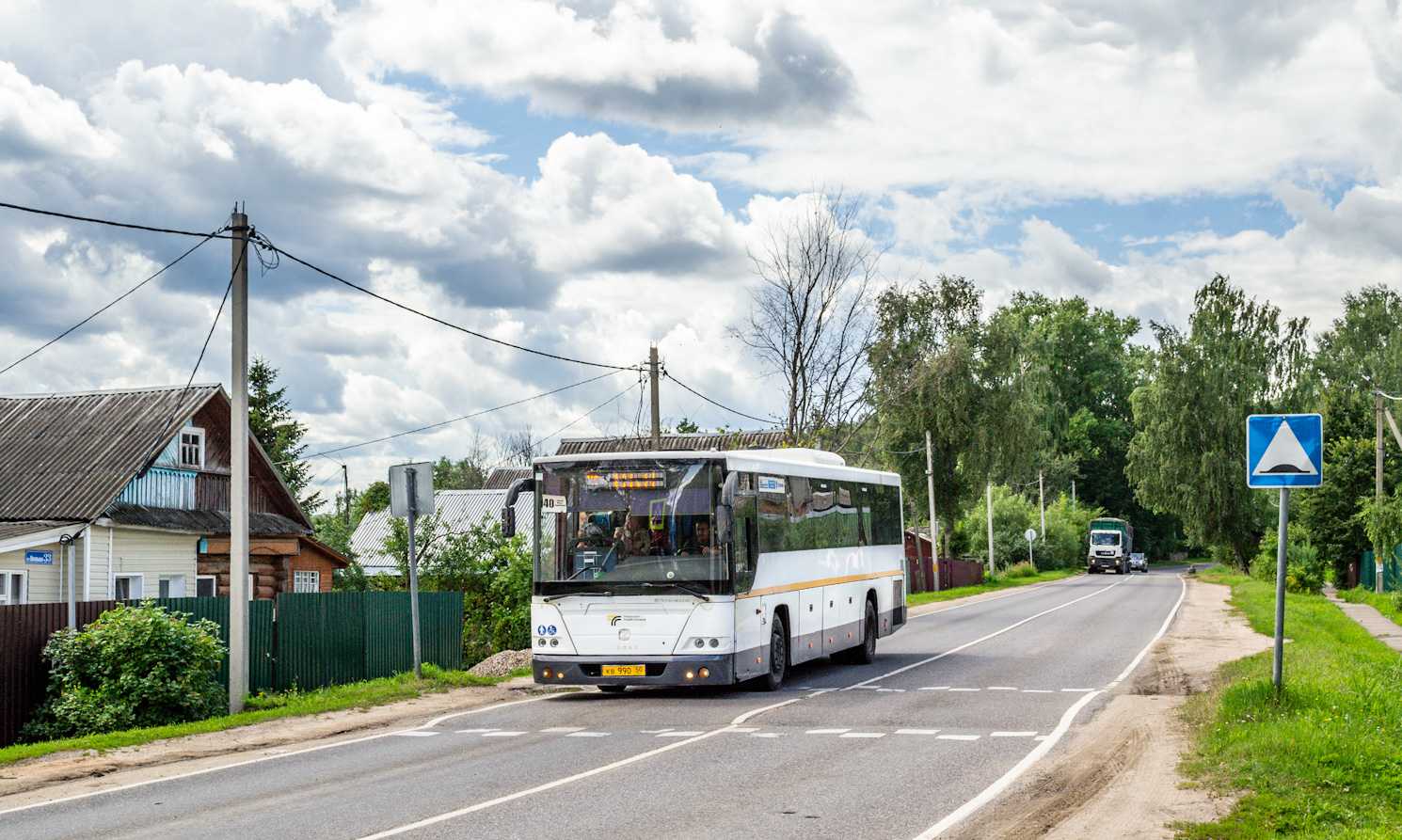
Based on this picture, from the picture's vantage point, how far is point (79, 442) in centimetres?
2705

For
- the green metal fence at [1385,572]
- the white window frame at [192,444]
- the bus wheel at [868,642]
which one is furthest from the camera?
the green metal fence at [1385,572]

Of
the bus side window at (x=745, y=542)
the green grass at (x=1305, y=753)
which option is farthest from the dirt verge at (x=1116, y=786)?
the bus side window at (x=745, y=542)

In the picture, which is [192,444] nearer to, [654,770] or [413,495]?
[413,495]

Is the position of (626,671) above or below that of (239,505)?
below

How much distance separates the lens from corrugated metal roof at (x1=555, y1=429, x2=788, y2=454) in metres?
49.4

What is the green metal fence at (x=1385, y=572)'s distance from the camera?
4138 centimetres

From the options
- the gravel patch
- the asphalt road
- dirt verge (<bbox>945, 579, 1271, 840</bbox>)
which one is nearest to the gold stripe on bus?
the asphalt road

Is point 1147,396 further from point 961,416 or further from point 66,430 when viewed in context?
point 66,430

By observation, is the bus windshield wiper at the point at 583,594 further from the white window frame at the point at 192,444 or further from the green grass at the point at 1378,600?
the green grass at the point at 1378,600

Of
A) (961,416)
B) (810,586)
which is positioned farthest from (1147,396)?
(810,586)

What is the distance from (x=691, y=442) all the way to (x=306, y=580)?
2200 cm

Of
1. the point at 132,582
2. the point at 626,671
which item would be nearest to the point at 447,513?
the point at 132,582

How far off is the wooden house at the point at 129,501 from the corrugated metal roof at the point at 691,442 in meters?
16.9

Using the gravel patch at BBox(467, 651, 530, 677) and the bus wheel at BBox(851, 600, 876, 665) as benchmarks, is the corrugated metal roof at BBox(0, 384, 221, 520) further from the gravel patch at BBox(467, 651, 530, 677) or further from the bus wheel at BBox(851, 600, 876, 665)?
the bus wheel at BBox(851, 600, 876, 665)
